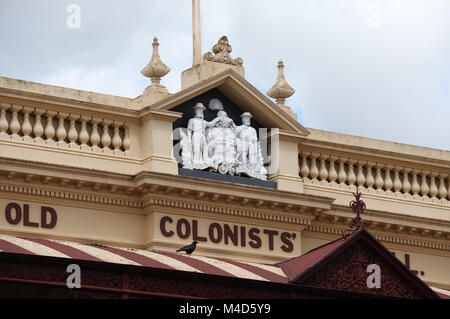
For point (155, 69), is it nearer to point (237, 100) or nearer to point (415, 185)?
point (237, 100)

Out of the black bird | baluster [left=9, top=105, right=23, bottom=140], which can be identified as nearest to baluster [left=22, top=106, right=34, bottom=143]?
baluster [left=9, top=105, right=23, bottom=140]

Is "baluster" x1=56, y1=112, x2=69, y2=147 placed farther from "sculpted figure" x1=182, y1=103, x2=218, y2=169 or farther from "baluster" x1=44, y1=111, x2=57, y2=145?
"sculpted figure" x1=182, y1=103, x2=218, y2=169

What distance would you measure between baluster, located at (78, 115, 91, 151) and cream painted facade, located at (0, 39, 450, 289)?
1.0 inches

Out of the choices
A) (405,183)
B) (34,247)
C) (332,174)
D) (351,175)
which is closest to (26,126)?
(34,247)

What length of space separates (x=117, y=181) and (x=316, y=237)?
5215 millimetres

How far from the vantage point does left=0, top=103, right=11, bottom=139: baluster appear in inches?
1185

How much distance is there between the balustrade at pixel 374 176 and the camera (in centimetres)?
3403

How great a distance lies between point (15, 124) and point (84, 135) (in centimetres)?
151

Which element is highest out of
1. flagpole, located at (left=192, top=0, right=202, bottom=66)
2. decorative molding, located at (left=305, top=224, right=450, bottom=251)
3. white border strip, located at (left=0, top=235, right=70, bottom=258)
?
flagpole, located at (left=192, top=0, right=202, bottom=66)

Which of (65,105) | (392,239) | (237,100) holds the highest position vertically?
(237,100)

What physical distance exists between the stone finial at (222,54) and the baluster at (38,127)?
13.8ft

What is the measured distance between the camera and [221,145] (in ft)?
106

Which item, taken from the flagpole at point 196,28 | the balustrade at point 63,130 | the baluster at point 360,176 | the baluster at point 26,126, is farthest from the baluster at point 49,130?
the baluster at point 360,176

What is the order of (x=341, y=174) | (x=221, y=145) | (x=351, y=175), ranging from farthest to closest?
(x=351, y=175) → (x=341, y=174) → (x=221, y=145)
